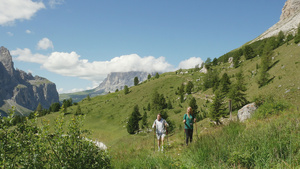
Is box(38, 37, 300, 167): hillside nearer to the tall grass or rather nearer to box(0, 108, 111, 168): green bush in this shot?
box(0, 108, 111, 168): green bush

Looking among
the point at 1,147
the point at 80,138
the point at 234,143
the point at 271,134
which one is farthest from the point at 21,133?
the point at 271,134

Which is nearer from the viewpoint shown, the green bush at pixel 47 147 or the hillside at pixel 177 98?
the green bush at pixel 47 147

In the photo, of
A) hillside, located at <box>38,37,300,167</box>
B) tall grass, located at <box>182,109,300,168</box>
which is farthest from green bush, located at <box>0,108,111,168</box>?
tall grass, located at <box>182,109,300,168</box>

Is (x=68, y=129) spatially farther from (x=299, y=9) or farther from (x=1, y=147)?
(x=299, y=9)

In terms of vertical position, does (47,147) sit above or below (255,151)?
above

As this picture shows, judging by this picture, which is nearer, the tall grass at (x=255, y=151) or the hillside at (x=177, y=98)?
the tall grass at (x=255, y=151)

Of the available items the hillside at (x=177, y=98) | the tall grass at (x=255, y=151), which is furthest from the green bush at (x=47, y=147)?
the tall grass at (x=255, y=151)

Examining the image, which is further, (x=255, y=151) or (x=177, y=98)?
(x=177, y=98)

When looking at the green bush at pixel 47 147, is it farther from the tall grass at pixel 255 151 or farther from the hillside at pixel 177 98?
the tall grass at pixel 255 151

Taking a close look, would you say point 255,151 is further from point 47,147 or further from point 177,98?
→ point 177,98

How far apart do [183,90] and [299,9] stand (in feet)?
722

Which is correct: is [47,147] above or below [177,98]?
above

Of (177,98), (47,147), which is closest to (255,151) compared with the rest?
(47,147)

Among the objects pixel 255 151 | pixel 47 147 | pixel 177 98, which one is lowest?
pixel 177 98
